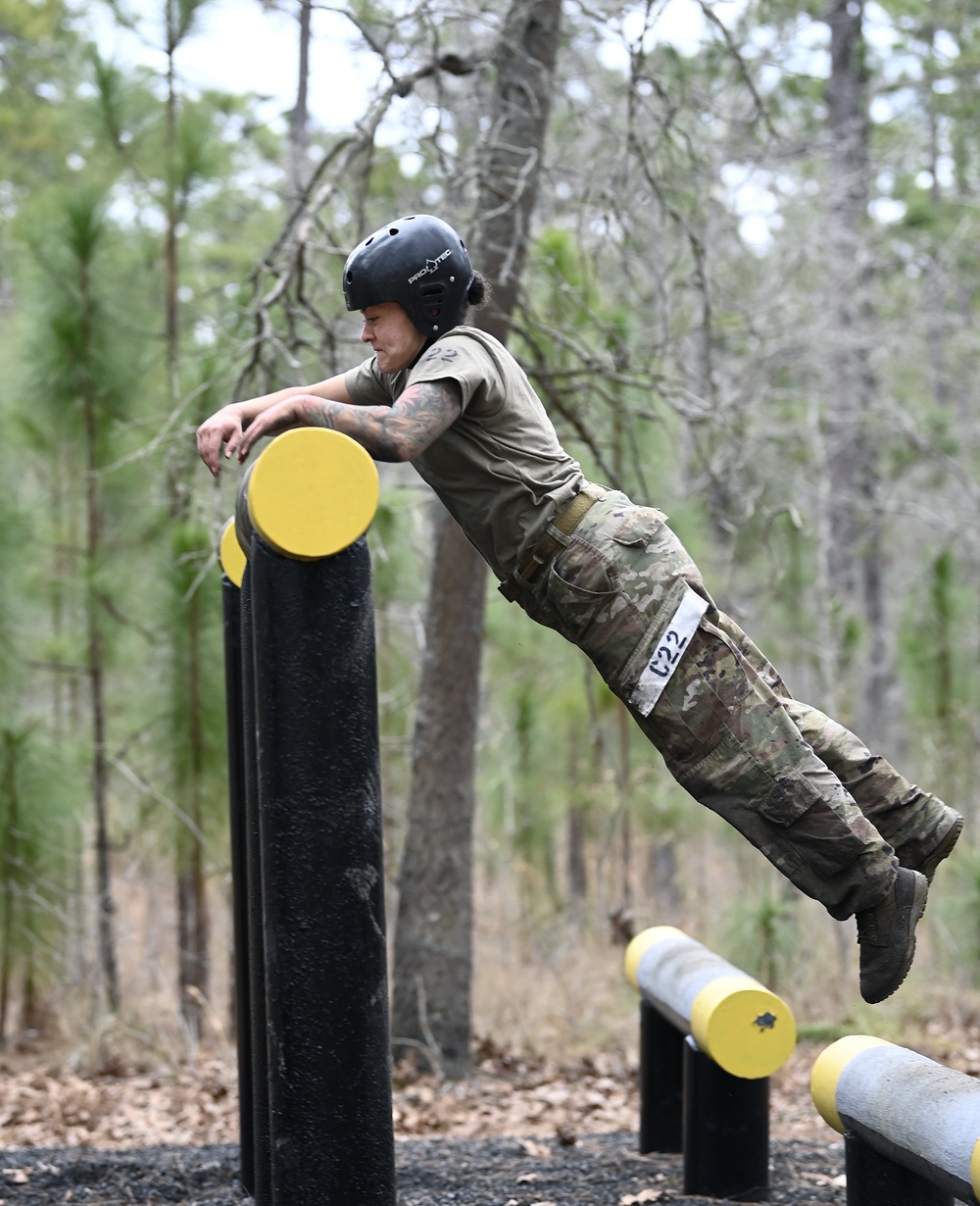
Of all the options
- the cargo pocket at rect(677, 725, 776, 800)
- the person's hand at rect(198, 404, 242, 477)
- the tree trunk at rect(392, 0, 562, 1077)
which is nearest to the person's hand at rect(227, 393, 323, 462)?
the person's hand at rect(198, 404, 242, 477)

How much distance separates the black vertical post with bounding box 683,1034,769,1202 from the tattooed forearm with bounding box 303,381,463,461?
7.11ft

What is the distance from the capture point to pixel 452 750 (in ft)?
21.9

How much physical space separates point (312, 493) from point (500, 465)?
72 centimetres

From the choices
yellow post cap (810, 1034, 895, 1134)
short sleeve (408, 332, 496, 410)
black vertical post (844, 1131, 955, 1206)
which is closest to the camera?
short sleeve (408, 332, 496, 410)

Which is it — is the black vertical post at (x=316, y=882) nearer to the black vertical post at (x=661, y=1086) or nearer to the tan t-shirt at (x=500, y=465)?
the tan t-shirt at (x=500, y=465)

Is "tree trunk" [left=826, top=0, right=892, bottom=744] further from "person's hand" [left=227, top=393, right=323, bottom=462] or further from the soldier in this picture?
"person's hand" [left=227, top=393, right=323, bottom=462]

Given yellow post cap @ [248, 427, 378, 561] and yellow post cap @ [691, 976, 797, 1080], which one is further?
yellow post cap @ [691, 976, 797, 1080]

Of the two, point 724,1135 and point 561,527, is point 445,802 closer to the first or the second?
point 724,1135

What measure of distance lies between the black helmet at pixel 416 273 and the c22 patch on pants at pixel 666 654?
34.3 inches

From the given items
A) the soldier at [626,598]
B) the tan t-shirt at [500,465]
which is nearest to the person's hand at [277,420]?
the soldier at [626,598]

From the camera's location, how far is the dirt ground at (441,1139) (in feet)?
13.0

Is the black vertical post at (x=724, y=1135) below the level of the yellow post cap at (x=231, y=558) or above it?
below

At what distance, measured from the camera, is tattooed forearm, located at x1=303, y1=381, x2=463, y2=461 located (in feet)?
8.71

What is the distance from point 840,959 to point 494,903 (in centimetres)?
454
